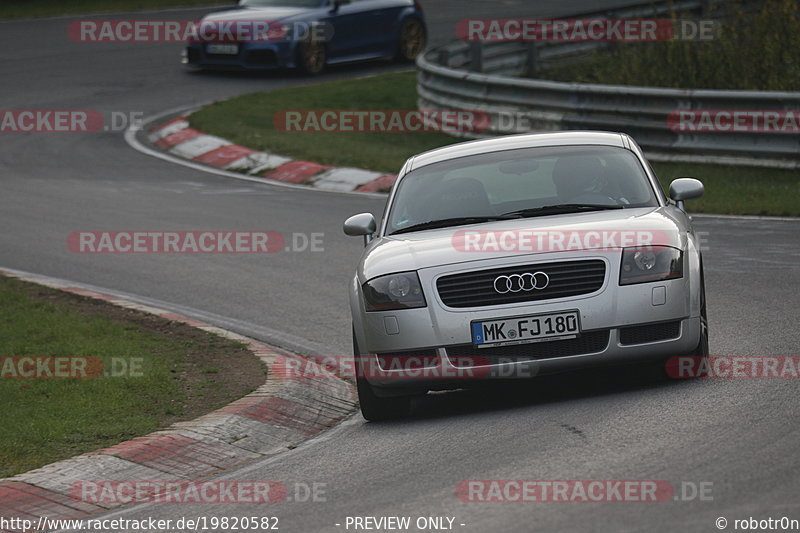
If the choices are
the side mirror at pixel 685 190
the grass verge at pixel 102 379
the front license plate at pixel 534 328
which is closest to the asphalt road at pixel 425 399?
the front license plate at pixel 534 328

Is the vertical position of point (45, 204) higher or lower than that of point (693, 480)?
lower

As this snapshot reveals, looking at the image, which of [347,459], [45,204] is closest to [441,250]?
[347,459]

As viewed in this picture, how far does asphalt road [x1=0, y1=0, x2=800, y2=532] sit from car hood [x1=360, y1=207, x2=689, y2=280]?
86 centimetres

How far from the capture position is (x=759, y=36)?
19969mm

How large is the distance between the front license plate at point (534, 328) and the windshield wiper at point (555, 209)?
1.02 meters

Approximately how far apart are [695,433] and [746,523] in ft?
4.85

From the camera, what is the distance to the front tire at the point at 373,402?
309 inches

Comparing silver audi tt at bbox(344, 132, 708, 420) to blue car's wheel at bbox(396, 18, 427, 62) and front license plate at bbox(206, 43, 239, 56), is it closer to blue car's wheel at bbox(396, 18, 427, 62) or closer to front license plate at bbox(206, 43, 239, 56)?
front license plate at bbox(206, 43, 239, 56)

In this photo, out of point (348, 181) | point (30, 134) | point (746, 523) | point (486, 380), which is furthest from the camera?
point (30, 134)

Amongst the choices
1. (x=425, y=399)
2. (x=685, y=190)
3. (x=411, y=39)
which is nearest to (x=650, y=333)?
(x=685, y=190)

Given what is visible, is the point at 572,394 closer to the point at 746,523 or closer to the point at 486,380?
the point at 486,380

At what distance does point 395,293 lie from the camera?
7.59 metres

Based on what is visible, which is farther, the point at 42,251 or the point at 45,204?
the point at 45,204

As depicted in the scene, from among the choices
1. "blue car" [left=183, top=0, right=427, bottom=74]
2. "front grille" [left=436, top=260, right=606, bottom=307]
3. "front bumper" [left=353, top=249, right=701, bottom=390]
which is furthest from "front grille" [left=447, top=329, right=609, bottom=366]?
"blue car" [left=183, top=0, right=427, bottom=74]
